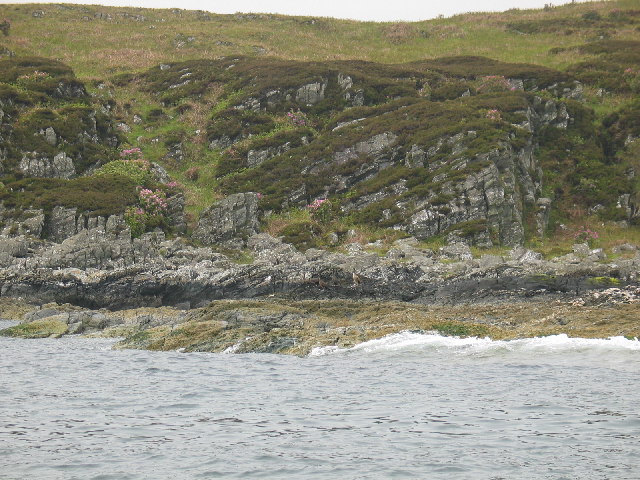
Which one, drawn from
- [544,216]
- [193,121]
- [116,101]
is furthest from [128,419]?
[116,101]

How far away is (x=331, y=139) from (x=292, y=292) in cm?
2441

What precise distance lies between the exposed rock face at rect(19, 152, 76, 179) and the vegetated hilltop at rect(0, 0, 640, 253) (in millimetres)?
139

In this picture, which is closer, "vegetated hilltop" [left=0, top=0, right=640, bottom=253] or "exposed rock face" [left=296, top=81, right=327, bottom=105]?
"vegetated hilltop" [left=0, top=0, right=640, bottom=253]

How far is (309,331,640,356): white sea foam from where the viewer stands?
2027 cm

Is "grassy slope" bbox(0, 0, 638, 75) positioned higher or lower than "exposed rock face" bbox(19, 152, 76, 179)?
higher

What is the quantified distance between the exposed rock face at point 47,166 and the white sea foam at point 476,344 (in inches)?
1456

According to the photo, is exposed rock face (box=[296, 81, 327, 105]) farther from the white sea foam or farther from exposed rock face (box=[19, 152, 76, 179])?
the white sea foam

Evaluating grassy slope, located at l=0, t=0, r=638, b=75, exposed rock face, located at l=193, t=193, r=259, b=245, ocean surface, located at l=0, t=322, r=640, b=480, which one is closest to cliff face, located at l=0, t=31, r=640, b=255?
exposed rock face, located at l=193, t=193, r=259, b=245

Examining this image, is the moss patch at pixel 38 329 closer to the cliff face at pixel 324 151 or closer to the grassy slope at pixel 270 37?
the cliff face at pixel 324 151

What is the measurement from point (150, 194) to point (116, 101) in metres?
25.6

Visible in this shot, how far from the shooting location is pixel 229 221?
4400 centimetres

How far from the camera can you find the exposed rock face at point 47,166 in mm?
51000

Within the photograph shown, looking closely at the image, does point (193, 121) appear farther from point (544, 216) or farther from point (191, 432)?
point (191, 432)

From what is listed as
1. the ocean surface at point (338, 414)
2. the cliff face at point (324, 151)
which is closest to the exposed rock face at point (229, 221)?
the cliff face at point (324, 151)
